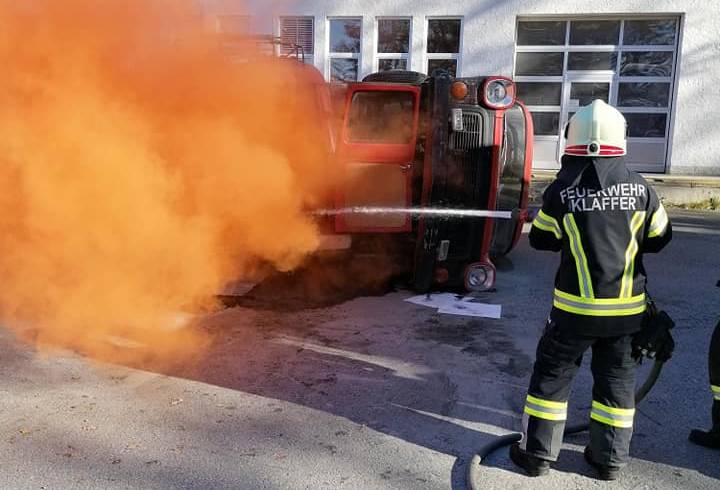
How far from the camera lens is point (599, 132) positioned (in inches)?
121

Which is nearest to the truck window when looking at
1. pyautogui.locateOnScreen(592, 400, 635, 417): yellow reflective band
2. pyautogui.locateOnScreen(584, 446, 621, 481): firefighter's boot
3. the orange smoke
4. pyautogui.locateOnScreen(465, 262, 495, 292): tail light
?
the orange smoke

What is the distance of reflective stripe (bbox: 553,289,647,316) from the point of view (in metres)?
3.07

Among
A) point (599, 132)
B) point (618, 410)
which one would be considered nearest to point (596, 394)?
point (618, 410)

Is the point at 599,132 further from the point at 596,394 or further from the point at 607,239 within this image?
the point at 596,394

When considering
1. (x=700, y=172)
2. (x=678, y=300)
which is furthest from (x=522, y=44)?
(x=678, y=300)

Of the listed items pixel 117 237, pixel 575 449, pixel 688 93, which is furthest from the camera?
pixel 688 93

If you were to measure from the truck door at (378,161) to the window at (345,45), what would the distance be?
31.5ft

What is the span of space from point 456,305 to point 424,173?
54.3 inches

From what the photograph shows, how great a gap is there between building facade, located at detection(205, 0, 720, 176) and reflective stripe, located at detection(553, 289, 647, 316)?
41.1 feet

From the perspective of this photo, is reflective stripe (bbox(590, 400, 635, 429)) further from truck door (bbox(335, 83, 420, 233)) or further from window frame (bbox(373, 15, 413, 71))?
window frame (bbox(373, 15, 413, 71))

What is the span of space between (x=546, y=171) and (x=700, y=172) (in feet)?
11.4

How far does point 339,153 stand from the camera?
19.1 feet

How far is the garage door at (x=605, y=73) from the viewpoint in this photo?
47.9ft

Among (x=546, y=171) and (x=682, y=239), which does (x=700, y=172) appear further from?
(x=682, y=239)
